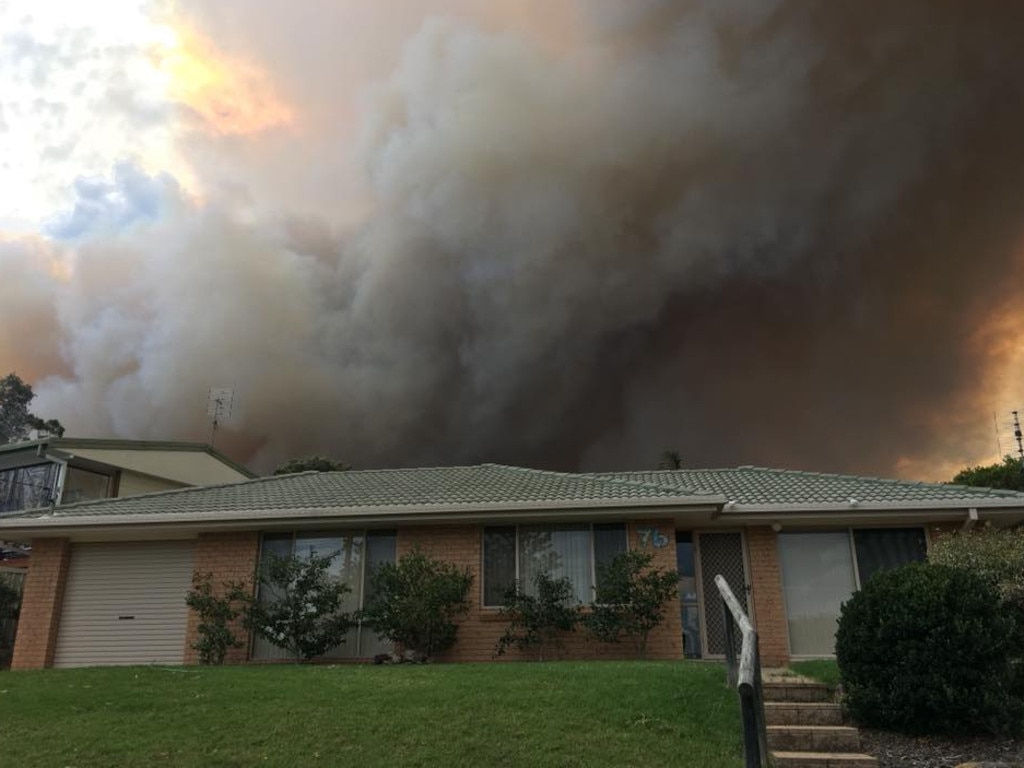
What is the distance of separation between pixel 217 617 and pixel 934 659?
451 inches

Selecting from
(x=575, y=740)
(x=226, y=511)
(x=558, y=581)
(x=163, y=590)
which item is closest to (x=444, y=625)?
(x=558, y=581)

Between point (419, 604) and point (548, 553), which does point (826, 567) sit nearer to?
point (548, 553)

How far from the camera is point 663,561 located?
13828 mm

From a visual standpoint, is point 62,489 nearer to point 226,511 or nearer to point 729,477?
point 226,511

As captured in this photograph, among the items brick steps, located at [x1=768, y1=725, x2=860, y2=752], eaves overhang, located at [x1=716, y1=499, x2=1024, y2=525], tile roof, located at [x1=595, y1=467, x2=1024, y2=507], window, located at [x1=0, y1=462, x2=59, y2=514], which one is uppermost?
window, located at [x1=0, y1=462, x2=59, y2=514]

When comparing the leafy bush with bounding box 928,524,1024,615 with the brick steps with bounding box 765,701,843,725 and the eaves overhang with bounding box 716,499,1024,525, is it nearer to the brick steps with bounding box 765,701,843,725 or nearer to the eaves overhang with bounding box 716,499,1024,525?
the brick steps with bounding box 765,701,843,725

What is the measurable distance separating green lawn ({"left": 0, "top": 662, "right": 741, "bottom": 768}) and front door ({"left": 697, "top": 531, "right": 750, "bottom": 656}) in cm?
499

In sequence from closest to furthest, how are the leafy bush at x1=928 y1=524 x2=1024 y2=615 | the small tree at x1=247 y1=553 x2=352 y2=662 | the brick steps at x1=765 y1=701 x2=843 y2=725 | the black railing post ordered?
the black railing post, the brick steps at x1=765 y1=701 x2=843 y2=725, the leafy bush at x1=928 y1=524 x2=1024 y2=615, the small tree at x1=247 y1=553 x2=352 y2=662

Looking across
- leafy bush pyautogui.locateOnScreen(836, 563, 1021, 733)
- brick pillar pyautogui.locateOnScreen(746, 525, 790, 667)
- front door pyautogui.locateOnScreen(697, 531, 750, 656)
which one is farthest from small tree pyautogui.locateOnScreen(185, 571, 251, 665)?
leafy bush pyautogui.locateOnScreen(836, 563, 1021, 733)

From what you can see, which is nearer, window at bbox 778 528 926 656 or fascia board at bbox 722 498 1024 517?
fascia board at bbox 722 498 1024 517

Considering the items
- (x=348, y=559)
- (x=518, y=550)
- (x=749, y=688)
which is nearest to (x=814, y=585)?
(x=518, y=550)

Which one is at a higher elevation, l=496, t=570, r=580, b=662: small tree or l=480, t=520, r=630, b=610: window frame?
l=480, t=520, r=630, b=610: window frame

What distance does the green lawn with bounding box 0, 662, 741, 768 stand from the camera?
6.68 metres

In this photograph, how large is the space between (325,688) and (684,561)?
7.98m
